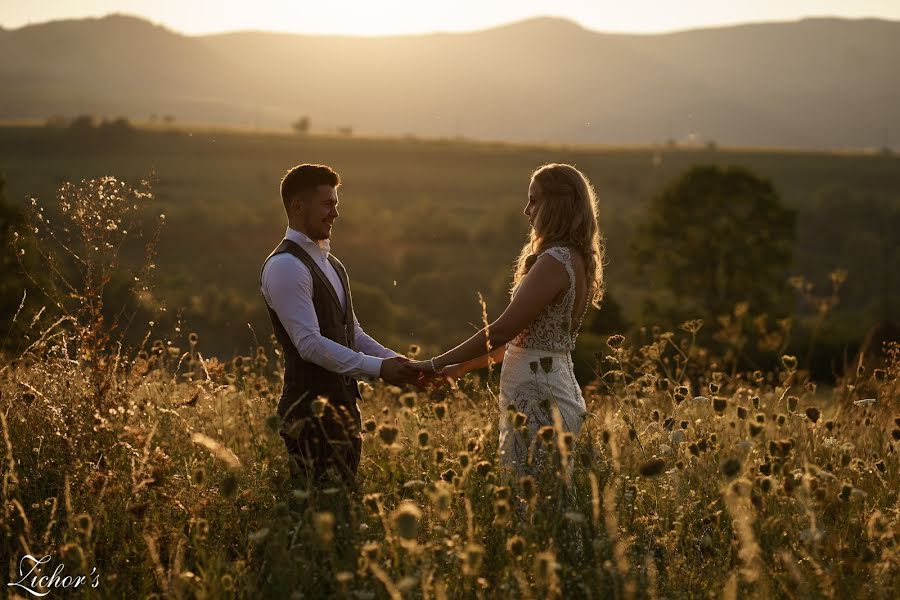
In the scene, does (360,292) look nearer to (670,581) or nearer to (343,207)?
(670,581)

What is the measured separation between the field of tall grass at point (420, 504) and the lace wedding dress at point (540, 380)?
191 millimetres

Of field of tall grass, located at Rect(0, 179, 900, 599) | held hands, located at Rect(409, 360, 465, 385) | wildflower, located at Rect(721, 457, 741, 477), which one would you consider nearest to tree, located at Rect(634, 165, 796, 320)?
field of tall grass, located at Rect(0, 179, 900, 599)

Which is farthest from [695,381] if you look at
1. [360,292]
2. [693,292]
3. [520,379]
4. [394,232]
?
[394,232]

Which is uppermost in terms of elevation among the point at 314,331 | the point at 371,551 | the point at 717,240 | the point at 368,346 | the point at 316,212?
the point at 316,212

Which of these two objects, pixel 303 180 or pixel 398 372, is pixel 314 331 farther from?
pixel 303 180

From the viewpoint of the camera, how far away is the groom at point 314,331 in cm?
472

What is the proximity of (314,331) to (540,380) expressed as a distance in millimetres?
1195

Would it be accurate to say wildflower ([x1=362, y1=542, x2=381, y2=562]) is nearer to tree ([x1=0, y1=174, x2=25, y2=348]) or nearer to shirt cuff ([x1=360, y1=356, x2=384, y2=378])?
shirt cuff ([x1=360, y1=356, x2=384, y2=378])

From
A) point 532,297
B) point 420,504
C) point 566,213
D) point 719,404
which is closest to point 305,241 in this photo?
point 532,297

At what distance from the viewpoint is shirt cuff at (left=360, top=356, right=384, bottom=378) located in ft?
15.9

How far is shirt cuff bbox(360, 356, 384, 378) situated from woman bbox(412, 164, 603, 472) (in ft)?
1.84

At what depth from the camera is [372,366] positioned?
16.0ft

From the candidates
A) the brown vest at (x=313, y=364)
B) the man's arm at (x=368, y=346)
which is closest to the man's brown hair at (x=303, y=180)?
the brown vest at (x=313, y=364)

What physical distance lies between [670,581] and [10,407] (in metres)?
3.92
